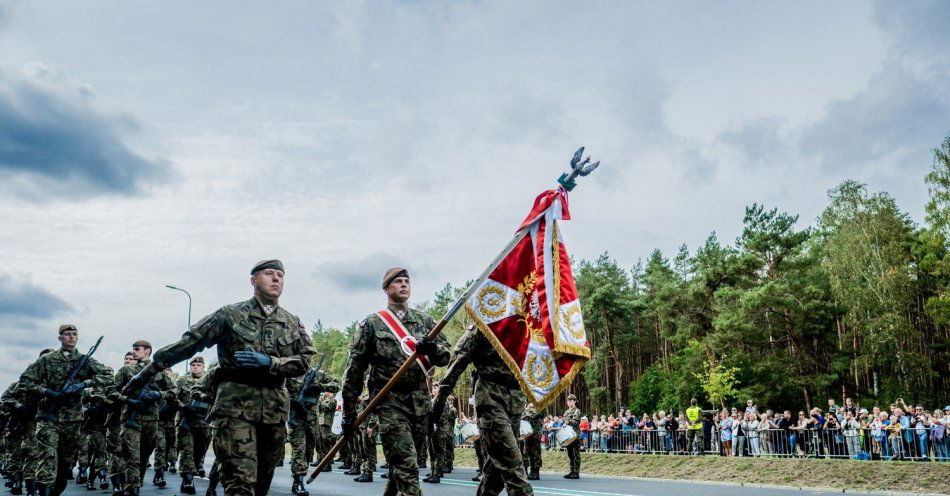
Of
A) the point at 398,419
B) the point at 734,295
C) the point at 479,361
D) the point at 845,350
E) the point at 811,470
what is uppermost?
the point at 734,295

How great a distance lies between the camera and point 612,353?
Result: 216ft

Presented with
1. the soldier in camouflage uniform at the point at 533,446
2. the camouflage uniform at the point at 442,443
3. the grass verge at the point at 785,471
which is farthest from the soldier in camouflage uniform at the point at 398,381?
the grass verge at the point at 785,471

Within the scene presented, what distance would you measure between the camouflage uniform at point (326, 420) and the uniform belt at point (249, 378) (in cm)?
1414

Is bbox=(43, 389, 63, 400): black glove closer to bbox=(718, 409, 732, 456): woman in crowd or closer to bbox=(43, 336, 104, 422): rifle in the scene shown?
bbox=(43, 336, 104, 422): rifle

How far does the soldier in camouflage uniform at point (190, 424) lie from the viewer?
1368 centimetres

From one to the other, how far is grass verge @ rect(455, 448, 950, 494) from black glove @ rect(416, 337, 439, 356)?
11712 mm

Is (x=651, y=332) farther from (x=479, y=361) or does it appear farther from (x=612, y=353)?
(x=479, y=361)

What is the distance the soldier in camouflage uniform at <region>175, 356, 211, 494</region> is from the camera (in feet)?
44.9

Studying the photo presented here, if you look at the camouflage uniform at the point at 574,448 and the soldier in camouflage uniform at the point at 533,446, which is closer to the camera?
the soldier in camouflage uniform at the point at 533,446

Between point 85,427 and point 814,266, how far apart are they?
163 ft

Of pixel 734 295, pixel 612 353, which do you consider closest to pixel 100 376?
pixel 734 295

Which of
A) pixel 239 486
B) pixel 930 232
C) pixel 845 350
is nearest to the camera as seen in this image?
pixel 239 486

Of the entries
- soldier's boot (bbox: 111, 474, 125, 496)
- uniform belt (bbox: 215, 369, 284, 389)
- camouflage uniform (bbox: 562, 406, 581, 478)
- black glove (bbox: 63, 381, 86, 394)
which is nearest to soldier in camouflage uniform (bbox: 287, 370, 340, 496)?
soldier's boot (bbox: 111, 474, 125, 496)

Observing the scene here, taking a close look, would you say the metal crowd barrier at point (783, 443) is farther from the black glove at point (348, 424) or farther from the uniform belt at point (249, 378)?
the uniform belt at point (249, 378)
